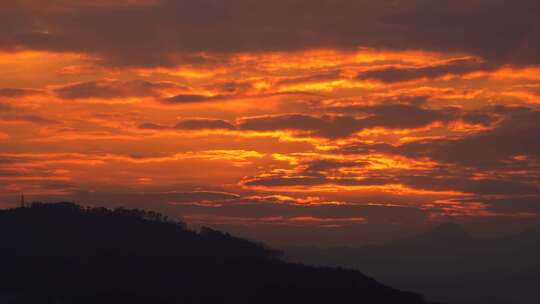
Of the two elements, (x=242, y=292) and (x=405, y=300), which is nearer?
(x=242, y=292)

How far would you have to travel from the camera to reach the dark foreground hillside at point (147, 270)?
15538 centimetres

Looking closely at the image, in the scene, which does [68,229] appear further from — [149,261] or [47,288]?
[47,288]

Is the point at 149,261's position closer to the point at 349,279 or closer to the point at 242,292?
the point at 242,292

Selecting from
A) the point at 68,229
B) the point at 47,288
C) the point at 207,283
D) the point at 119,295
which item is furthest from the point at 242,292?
the point at 68,229

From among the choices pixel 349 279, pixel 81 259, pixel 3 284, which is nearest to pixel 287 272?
pixel 349 279

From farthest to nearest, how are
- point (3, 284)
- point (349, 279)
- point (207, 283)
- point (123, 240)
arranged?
point (123, 240)
point (349, 279)
point (207, 283)
point (3, 284)

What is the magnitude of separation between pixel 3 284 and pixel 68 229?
38.0m

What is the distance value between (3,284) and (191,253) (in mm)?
42720

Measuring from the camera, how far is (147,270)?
171000 millimetres

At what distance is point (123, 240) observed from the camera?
7461 inches

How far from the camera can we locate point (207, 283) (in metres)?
167

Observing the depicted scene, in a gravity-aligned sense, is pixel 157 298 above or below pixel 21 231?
below

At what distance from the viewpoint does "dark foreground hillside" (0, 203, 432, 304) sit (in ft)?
510

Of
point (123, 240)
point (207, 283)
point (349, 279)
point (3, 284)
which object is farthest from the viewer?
point (123, 240)
